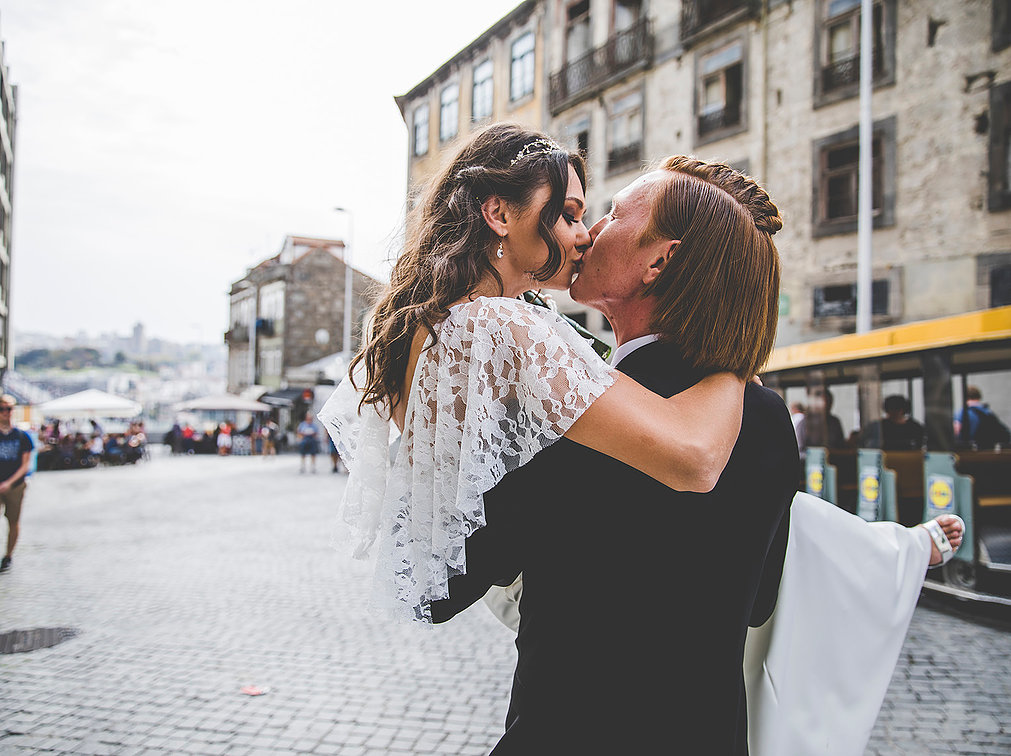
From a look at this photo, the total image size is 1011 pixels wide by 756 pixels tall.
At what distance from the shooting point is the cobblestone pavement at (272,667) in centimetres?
418

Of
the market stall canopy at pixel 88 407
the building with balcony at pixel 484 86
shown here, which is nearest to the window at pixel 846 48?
the building with balcony at pixel 484 86

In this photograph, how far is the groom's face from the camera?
142 cm

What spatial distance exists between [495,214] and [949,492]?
7.17 metres

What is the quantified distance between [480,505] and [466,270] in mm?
465

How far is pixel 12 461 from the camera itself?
8328 mm

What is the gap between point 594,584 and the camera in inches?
48.1

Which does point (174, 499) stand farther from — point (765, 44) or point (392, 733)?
point (765, 44)

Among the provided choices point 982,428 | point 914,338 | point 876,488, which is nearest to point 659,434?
point 914,338

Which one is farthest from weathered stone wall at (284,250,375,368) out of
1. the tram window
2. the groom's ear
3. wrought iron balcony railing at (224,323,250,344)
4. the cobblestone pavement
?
the groom's ear

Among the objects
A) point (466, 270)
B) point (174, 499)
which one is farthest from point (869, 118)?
point (174, 499)

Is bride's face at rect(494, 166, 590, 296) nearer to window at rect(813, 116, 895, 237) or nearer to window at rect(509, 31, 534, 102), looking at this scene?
window at rect(813, 116, 895, 237)

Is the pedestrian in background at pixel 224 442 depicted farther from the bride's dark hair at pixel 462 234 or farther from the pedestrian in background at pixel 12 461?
the bride's dark hair at pixel 462 234

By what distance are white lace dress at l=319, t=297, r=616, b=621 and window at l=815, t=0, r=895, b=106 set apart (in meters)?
17.3

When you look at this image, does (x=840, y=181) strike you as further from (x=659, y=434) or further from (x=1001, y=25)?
(x=659, y=434)
